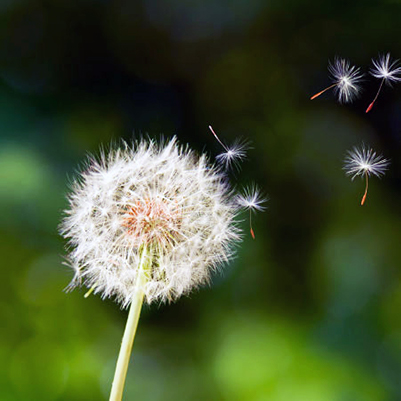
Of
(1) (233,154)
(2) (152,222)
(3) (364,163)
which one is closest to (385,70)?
(3) (364,163)

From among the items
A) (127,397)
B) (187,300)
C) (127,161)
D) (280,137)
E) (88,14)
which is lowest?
(127,397)

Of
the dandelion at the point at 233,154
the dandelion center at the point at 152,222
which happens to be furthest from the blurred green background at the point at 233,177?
the dandelion center at the point at 152,222

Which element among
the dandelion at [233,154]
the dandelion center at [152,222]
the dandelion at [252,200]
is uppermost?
the dandelion at [233,154]

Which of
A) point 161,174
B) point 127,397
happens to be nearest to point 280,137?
point 161,174

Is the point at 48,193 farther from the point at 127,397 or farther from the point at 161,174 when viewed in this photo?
the point at 127,397

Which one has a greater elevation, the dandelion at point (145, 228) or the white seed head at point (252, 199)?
the white seed head at point (252, 199)

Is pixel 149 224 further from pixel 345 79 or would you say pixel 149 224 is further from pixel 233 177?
pixel 345 79

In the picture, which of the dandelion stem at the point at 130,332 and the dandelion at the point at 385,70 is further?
the dandelion at the point at 385,70

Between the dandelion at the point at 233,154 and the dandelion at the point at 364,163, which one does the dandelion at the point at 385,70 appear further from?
the dandelion at the point at 233,154

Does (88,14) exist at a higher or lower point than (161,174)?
higher
